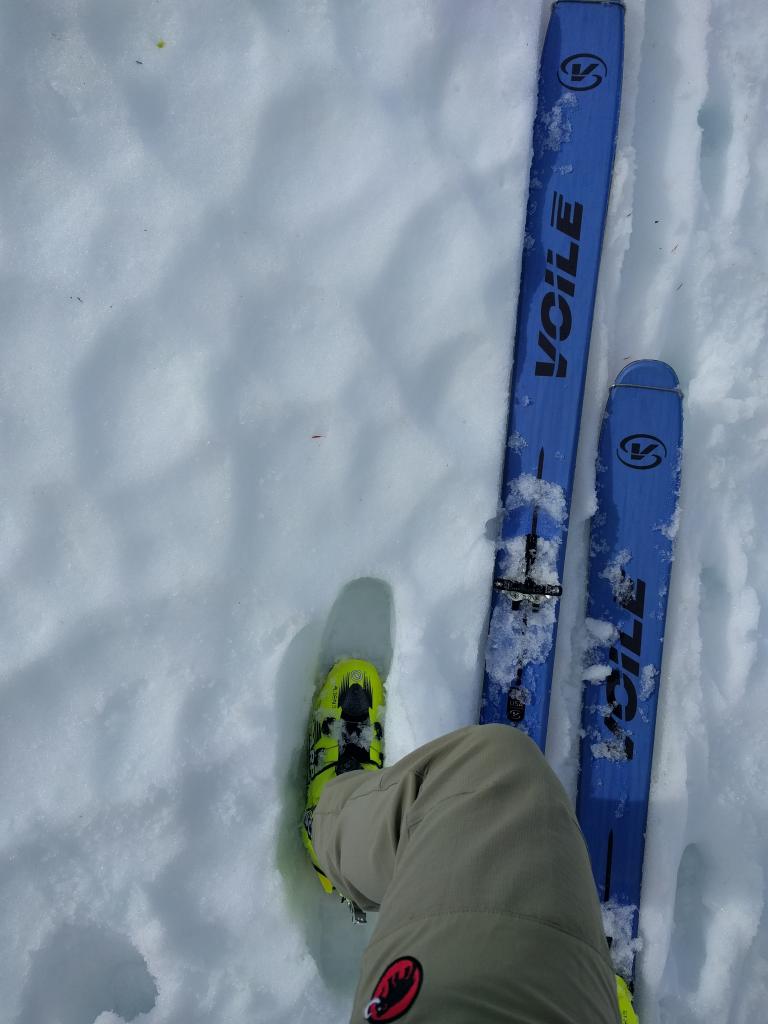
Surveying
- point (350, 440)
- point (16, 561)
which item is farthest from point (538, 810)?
point (16, 561)

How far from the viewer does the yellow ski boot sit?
1761 millimetres

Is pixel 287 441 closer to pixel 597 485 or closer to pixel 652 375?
pixel 597 485

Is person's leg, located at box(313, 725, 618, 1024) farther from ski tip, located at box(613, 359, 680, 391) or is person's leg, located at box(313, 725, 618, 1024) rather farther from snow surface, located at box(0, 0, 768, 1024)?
ski tip, located at box(613, 359, 680, 391)

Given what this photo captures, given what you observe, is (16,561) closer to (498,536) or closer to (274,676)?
(274,676)

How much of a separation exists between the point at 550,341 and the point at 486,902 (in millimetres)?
1382

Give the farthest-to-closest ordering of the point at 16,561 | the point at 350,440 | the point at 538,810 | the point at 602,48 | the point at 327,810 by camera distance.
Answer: the point at 602,48 < the point at 350,440 < the point at 16,561 < the point at 327,810 < the point at 538,810

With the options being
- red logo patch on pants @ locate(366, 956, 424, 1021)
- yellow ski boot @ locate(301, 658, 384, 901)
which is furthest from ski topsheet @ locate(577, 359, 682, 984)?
red logo patch on pants @ locate(366, 956, 424, 1021)

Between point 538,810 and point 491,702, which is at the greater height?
point 538,810

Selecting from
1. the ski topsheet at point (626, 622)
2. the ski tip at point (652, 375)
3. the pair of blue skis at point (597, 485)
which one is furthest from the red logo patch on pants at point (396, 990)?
the ski tip at point (652, 375)

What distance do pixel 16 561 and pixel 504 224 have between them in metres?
1.46

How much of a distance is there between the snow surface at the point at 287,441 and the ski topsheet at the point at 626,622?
0.17 ft

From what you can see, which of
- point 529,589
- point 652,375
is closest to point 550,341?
point 652,375

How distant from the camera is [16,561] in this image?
64.7 inches

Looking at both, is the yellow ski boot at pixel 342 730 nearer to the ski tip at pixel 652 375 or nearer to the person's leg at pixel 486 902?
the person's leg at pixel 486 902
